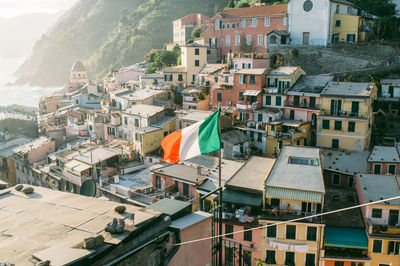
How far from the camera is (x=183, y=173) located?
26.1 m

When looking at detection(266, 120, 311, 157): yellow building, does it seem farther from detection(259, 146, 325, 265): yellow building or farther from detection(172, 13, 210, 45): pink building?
detection(172, 13, 210, 45): pink building

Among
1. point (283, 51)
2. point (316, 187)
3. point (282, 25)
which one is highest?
point (282, 25)

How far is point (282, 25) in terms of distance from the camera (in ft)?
147

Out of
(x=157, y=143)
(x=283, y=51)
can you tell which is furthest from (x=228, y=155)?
(x=283, y=51)

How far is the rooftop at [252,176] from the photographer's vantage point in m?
22.7

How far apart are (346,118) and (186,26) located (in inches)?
1747

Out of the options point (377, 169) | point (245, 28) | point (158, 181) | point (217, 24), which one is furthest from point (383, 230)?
point (217, 24)

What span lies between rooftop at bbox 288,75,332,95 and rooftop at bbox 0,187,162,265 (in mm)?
25969

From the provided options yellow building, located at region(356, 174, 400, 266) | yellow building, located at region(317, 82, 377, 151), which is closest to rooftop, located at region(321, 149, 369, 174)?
yellow building, located at region(317, 82, 377, 151)

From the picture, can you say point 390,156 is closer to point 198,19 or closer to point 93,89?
point 93,89

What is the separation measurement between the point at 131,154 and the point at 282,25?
24.4 m

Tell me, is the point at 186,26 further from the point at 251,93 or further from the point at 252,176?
the point at 252,176

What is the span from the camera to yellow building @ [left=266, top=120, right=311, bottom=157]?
29.3m

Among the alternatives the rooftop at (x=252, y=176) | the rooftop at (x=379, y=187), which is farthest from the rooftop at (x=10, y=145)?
the rooftop at (x=379, y=187)
